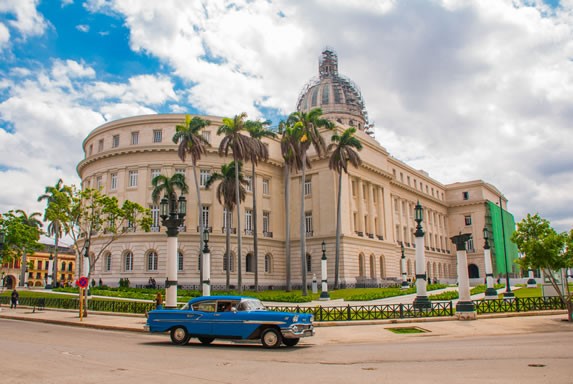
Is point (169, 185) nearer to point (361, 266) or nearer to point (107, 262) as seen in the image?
point (107, 262)

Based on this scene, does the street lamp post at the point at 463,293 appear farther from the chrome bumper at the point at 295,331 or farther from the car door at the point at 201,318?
the car door at the point at 201,318

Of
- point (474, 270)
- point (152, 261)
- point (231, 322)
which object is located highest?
point (152, 261)

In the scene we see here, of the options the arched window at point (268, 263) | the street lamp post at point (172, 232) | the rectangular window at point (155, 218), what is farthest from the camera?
the arched window at point (268, 263)

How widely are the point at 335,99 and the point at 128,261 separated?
51596 millimetres

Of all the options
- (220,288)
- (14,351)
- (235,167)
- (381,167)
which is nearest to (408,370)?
(14,351)

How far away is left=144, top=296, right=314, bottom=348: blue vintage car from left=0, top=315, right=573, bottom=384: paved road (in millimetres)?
451

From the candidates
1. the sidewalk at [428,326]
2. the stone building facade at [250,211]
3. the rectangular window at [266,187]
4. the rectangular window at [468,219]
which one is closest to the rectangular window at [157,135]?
the stone building facade at [250,211]

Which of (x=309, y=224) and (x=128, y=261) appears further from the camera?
(x=309, y=224)

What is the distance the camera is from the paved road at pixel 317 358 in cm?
959

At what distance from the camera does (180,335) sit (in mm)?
15758

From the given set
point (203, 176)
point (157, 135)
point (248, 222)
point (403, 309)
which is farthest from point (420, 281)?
point (157, 135)

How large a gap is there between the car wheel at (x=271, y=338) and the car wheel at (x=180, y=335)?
8.62ft

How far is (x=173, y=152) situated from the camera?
5484 centimetres

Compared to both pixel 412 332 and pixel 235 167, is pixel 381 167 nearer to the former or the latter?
pixel 235 167
